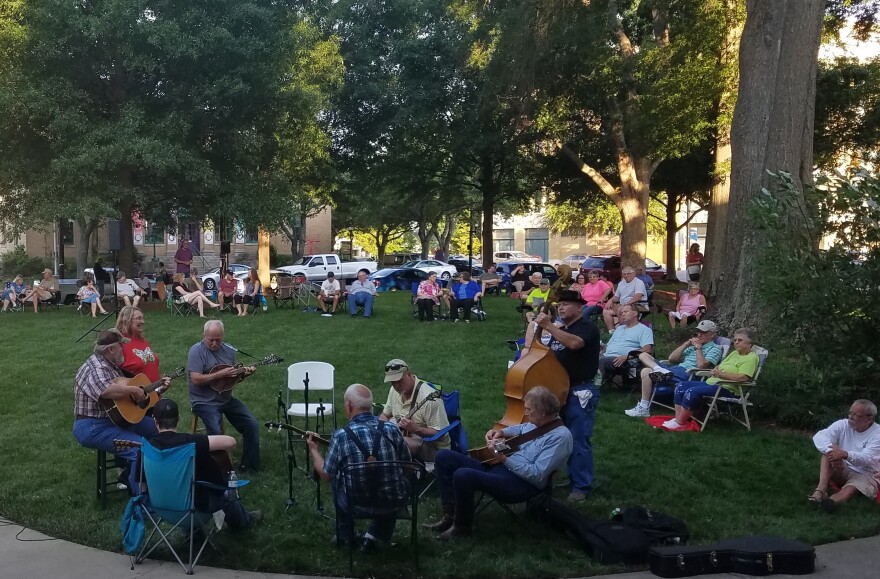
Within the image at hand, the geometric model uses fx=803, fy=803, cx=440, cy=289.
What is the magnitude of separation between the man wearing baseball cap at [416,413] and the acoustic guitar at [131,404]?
204 centimetres

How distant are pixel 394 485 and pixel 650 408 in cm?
512

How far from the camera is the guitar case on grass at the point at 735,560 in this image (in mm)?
4828

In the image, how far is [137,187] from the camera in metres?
21.3

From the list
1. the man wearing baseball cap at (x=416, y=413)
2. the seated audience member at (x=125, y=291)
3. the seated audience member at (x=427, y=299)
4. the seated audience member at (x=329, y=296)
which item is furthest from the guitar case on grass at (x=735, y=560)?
the seated audience member at (x=125, y=291)

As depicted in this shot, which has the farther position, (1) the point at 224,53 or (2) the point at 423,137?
(2) the point at 423,137

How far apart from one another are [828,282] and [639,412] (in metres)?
2.58

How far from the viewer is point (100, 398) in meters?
6.25

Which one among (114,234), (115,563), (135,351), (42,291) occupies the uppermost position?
(114,234)

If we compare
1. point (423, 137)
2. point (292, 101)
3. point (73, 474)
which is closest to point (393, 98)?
point (423, 137)

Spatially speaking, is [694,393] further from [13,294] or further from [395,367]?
[13,294]

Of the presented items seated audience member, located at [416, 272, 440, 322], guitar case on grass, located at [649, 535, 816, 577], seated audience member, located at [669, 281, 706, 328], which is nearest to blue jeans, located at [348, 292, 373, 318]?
seated audience member, located at [416, 272, 440, 322]

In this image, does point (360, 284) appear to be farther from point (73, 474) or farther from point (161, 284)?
point (73, 474)

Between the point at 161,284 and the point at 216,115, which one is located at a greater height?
the point at 216,115

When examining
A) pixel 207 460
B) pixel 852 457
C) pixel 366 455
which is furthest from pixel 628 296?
pixel 207 460
